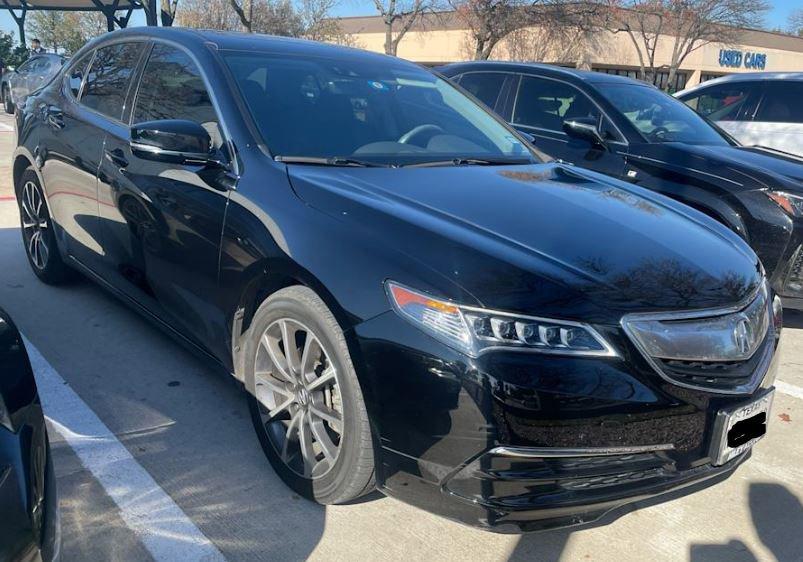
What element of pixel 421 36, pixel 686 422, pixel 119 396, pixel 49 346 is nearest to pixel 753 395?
pixel 686 422

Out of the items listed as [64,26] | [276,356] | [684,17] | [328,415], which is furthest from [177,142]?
[64,26]

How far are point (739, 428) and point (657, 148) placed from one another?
3.53 metres

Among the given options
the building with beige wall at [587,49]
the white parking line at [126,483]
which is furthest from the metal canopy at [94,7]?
the white parking line at [126,483]

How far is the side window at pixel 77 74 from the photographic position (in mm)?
4562

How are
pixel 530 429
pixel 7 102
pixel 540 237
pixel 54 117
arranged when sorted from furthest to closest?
pixel 7 102 < pixel 54 117 < pixel 540 237 < pixel 530 429

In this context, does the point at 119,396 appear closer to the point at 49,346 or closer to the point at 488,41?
the point at 49,346

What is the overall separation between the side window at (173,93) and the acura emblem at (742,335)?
212cm

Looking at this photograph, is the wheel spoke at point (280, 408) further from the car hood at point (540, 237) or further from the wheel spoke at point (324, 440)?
the car hood at point (540, 237)

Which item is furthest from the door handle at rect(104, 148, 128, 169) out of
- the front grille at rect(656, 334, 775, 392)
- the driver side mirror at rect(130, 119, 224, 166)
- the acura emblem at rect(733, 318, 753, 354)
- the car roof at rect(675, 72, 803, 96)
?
the car roof at rect(675, 72, 803, 96)

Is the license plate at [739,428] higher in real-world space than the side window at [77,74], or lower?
lower

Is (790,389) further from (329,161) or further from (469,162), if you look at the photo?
(329,161)

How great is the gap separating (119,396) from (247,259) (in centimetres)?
121

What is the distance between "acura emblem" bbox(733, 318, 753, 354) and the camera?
7.88 ft

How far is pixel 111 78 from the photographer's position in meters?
4.20
